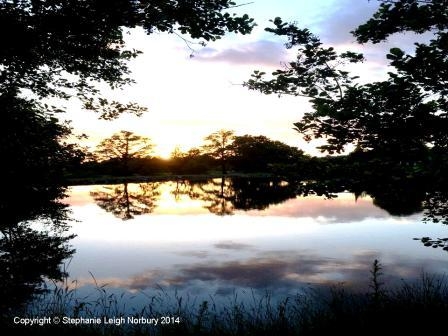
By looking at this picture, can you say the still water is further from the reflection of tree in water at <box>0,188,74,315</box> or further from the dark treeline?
the dark treeline

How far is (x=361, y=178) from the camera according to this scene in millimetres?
4898

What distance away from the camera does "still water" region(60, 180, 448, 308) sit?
14969 mm

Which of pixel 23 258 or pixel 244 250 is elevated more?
pixel 23 258

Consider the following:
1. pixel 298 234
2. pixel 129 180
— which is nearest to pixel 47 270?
pixel 298 234

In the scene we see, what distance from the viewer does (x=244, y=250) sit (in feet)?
70.6

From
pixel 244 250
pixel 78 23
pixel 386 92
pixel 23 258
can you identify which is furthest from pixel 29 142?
pixel 244 250

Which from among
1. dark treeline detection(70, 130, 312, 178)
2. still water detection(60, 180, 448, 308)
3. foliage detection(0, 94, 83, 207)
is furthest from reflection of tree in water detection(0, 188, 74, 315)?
dark treeline detection(70, 130, 312, 178)

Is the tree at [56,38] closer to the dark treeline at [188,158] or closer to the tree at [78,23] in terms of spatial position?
the tree at [78,23]

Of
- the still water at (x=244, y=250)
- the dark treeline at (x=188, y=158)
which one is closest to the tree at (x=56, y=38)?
the still water at (x=244, y=250)

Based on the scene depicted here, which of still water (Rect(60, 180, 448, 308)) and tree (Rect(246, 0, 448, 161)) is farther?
still water (Rect(60, 180, 448, 308))

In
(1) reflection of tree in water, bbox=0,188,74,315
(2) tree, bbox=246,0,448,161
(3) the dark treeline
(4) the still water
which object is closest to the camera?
(2) tree, bbox=246,0,448,161

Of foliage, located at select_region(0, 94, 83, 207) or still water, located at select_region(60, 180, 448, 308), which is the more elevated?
foliage, located at select_region(0, 94, 83, 207)

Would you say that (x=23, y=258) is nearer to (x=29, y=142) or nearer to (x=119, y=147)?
(x=29, y=142)

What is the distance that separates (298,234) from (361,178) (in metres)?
22.2
